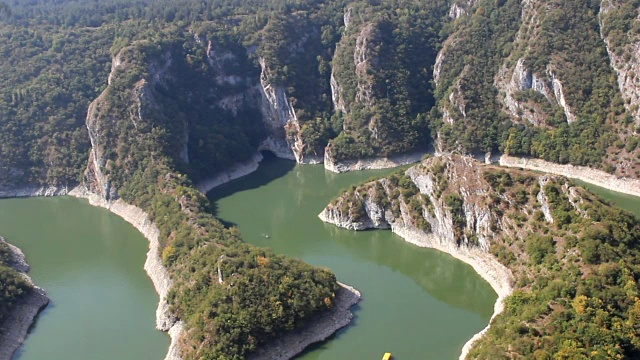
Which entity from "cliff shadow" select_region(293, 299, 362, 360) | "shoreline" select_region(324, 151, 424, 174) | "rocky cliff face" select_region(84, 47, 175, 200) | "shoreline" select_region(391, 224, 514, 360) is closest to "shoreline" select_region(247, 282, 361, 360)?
"cliff shadow" select_region(293, 299, 362, 360)

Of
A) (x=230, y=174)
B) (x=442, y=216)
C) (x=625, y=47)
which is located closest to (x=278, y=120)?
(x=230, y=174)

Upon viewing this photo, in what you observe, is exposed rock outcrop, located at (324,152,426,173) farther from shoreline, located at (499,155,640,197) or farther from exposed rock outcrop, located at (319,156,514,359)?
exposed rock outcrop, located at (319,156,514,359)

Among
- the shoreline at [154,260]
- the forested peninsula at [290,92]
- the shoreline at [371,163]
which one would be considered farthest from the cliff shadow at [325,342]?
the shoreline at [371,163]

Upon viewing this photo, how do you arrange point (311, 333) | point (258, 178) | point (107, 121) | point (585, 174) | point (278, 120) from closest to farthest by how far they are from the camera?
point (311, 333)
point (585, 174)
point (107, 121)
point (258, 178)
point (278, 120)

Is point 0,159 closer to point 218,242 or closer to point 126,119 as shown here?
point 126,119

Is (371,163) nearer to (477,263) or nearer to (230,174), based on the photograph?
(230,174)

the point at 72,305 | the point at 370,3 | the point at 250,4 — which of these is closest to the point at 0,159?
the point at 72,305
